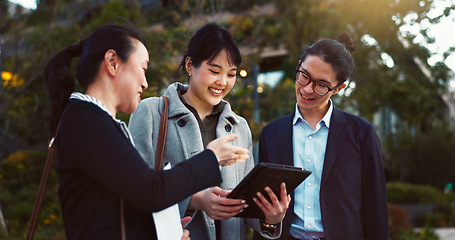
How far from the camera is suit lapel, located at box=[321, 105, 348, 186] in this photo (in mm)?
2785

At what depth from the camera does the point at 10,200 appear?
1033 cm

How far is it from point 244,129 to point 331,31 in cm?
906

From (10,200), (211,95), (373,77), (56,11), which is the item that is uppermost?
(56,11)

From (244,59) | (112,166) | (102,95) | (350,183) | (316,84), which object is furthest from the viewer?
(244,59)

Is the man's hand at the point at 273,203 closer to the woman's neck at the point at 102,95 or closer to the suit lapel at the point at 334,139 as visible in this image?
the suit lapel at the point at 334,139

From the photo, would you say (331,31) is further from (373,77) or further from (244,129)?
(244,129)

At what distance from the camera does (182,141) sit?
2482mm

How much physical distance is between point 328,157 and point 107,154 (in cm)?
163

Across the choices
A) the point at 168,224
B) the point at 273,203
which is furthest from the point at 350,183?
the point at 168,224

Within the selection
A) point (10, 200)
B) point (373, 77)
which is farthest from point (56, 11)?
point (373, 77)

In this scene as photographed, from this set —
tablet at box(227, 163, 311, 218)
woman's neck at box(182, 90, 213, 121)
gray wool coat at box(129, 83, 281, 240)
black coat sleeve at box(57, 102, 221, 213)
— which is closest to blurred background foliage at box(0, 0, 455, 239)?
woman's neck at box(182, 90, 213, 121)

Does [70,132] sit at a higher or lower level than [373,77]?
lower

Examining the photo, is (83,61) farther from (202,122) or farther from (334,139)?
(334,139)

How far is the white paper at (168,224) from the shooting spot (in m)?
1.72
